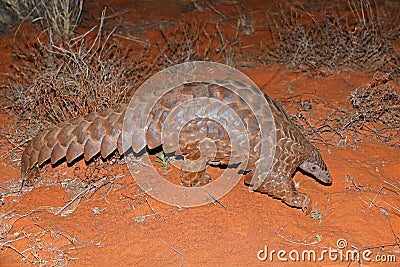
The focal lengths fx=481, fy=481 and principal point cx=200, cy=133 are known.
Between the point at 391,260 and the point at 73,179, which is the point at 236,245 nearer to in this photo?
the point at 391,260

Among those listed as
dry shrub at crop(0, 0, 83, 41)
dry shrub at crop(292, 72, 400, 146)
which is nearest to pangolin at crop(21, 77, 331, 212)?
dry shrub at crop(292, 72, 400, 146)

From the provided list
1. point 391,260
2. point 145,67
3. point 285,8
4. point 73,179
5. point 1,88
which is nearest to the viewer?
point 391,260

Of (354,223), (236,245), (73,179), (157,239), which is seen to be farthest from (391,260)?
(73,179)

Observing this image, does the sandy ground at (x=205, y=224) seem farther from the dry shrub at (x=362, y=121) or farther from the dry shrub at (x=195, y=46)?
the dry shrub at (x=195, y=46)

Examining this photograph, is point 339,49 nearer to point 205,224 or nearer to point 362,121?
point 362,121

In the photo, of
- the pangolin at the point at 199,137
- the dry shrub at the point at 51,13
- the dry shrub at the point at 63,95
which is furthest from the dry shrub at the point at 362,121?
the dry shrub at the point at 51,13

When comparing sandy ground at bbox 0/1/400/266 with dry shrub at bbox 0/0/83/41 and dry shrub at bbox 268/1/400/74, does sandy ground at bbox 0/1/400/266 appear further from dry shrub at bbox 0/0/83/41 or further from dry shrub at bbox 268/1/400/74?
dry shrub at bbox 0/0/83/41

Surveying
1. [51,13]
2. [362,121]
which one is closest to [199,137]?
[362,121]
